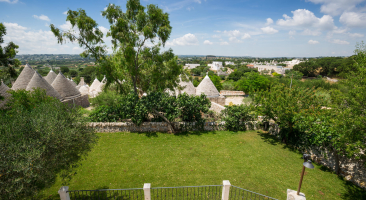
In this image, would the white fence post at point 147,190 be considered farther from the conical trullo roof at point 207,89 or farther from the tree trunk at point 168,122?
the conical trullo roof at point 207,89

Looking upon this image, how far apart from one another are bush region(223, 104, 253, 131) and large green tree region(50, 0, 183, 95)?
20.1 feet

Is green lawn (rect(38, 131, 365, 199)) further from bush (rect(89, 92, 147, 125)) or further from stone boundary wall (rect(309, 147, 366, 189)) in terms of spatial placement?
bush (rect(89, 92, 147, 125))

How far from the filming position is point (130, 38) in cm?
1256

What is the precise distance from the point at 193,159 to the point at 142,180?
10.4ft

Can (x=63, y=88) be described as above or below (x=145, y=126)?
above

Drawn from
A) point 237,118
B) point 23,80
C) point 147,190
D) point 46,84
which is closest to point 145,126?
point 237,118

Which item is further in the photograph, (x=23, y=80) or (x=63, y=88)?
(x=63, y=88)

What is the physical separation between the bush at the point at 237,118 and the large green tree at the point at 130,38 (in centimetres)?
614

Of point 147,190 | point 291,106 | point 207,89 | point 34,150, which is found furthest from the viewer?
point 207,89

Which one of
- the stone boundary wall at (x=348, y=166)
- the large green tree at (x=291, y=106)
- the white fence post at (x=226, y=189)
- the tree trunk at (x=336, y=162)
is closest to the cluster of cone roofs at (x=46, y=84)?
the large green tree at (x=291, y=106)

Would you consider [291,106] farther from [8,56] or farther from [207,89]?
[8,56]

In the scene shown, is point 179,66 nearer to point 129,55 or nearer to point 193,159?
point 129,55

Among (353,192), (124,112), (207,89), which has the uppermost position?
(207,89)

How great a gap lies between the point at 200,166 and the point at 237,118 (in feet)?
20.6
